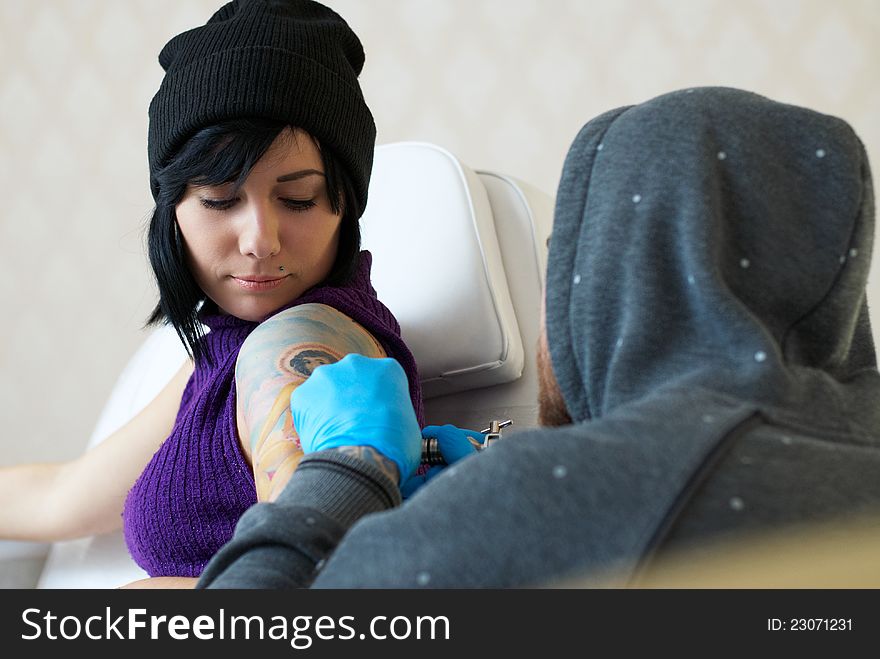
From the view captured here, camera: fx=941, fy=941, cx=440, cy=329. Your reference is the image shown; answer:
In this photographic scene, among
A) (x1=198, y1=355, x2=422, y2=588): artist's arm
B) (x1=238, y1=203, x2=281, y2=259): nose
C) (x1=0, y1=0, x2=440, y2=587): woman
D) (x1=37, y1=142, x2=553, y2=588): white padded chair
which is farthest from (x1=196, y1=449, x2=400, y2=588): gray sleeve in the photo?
(x1=37, y1=142, x2=553, y2=588): white padded chair

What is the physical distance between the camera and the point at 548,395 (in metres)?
0.78

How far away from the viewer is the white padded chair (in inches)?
58.6

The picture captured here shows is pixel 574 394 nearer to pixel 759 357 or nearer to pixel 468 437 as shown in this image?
pixel 759 357

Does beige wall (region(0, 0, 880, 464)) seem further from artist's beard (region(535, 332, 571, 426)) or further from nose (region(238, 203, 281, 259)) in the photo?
artist's beard (region(535, 332, 571, 426))

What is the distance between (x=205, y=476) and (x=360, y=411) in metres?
0.40

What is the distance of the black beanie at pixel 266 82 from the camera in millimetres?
1109

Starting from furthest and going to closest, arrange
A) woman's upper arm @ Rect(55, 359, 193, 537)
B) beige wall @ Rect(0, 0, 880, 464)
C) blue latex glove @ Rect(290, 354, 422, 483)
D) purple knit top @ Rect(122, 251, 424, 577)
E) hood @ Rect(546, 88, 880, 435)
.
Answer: beige wall @ Rect(0, 0, 880, 464) < woman's upper arm @ Rect(55, 359, 193, 537) < purple knit top @ Rect(122, 251, 424, 577) < blue latex glove @ Rect(290, 354, 422, 483) < hood @ Rect(546, 88, 880, 435)

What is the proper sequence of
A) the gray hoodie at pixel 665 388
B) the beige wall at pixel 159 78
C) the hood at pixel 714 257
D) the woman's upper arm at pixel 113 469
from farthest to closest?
the beige wall at pixel 159 78 → the woman's upper arm at pixel 113 469 → the hood at pixel 714 257 → the gray hoodie at pixel 665 388

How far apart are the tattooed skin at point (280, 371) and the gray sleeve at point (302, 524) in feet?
0.59

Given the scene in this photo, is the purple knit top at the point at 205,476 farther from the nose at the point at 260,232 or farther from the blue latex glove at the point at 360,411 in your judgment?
the blue latex glove at the point at 360,411

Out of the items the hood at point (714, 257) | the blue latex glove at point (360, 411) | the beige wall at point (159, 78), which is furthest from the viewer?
the beige wall at point (159, 78)

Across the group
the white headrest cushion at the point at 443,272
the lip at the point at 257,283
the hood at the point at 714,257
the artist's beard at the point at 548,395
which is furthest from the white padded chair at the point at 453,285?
the hood at the point at 714,257

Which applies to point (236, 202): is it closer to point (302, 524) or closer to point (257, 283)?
point (257, 283)

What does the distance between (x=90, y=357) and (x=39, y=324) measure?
0.16 metres
